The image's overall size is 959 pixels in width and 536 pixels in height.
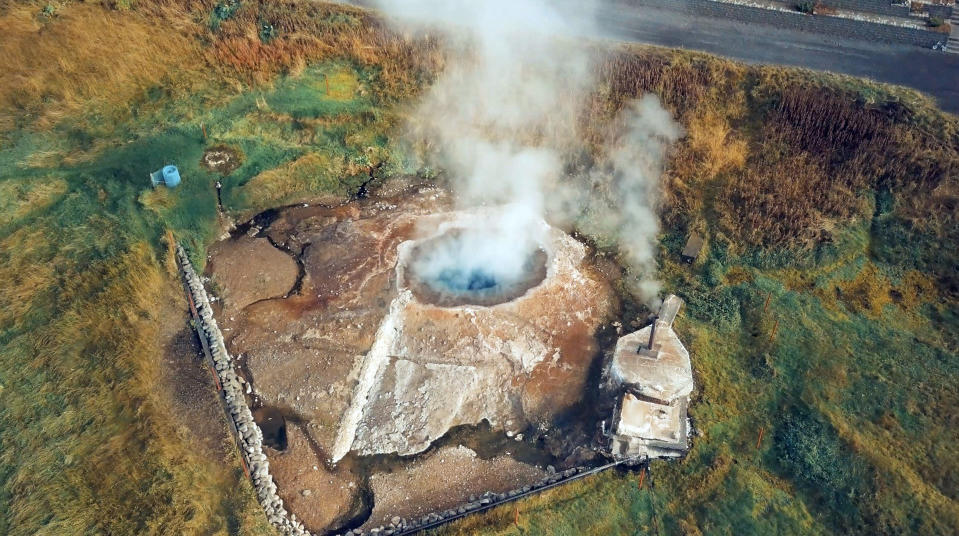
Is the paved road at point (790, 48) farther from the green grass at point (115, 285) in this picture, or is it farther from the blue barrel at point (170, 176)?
the blue barrel at point (170, 176)

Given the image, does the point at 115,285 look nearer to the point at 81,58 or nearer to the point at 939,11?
the point at 81,58

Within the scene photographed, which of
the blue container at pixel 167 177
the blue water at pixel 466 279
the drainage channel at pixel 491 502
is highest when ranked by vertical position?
the blue container at pixel 167 177

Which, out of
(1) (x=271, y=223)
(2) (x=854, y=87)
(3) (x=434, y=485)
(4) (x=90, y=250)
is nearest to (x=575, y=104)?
(2) (x=854, y=87)

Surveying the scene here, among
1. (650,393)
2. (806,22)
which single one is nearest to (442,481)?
(650,393)

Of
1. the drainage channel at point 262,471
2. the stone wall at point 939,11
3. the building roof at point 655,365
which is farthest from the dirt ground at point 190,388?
the stone wall at point 939,11

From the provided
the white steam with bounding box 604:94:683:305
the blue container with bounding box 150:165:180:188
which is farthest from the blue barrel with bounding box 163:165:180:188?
the white steam with bounding box 604:94:683:305

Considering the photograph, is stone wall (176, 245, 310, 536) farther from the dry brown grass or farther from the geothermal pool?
the dry brown grass

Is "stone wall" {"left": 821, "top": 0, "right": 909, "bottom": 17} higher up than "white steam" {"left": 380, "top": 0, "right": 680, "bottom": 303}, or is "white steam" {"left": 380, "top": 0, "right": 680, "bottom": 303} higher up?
"stone wall" {"left": 821, "top": 0, "right": 909, "bottom": 17}
